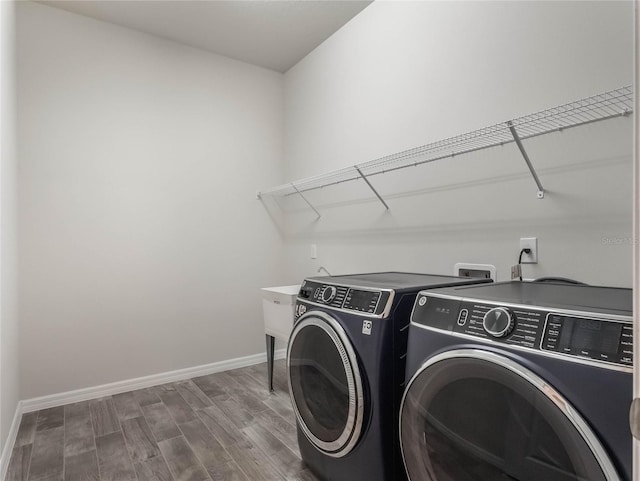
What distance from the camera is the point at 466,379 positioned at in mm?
922

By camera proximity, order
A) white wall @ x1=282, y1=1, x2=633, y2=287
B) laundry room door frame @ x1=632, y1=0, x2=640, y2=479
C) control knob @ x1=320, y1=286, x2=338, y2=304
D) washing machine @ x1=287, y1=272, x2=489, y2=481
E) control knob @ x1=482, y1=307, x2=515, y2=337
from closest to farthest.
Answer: laundry room door frame @ x1=632, y1=0, x2=640, y2=479, control knob @ x1=482, y1=307, x2=515, y2=337, washing machine @ x1=287, y1=272, x2=489, y2=481, white wall @ x1=282, y1=1, x2=633, y2=287, control knob @ x1=320, y1=286, x2=338, y2=304

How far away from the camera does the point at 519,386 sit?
81cm

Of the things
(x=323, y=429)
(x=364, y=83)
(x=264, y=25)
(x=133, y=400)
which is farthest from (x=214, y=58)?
(x=323, y=429)

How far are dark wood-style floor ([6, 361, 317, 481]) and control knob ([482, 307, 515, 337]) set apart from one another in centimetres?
116

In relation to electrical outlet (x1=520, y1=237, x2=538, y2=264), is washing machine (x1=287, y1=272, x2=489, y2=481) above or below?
below

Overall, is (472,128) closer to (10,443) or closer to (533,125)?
(533,125)

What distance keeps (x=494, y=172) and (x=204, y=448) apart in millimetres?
1919

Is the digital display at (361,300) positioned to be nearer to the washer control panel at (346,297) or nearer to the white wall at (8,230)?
the washer control panel at (346,297)

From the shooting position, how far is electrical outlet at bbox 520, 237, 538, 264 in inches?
60.7

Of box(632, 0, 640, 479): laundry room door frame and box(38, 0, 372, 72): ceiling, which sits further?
box(38, 0, 372, 72): ceiling

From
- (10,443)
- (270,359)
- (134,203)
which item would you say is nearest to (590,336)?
(270,359)

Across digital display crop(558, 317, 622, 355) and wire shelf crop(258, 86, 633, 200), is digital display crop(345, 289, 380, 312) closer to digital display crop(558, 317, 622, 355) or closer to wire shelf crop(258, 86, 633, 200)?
digital display crop(558, 317, 622, 355)

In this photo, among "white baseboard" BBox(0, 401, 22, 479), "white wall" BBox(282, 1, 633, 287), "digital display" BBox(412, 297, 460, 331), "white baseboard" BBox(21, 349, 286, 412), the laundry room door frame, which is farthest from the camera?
"white baseboard" BBox(21, 349, 286, 412)

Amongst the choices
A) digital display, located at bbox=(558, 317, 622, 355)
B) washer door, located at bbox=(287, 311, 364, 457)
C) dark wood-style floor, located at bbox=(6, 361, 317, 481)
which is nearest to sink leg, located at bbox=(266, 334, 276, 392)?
dark wood-style floor, located at bbox=(6, 361, 317, 481)
